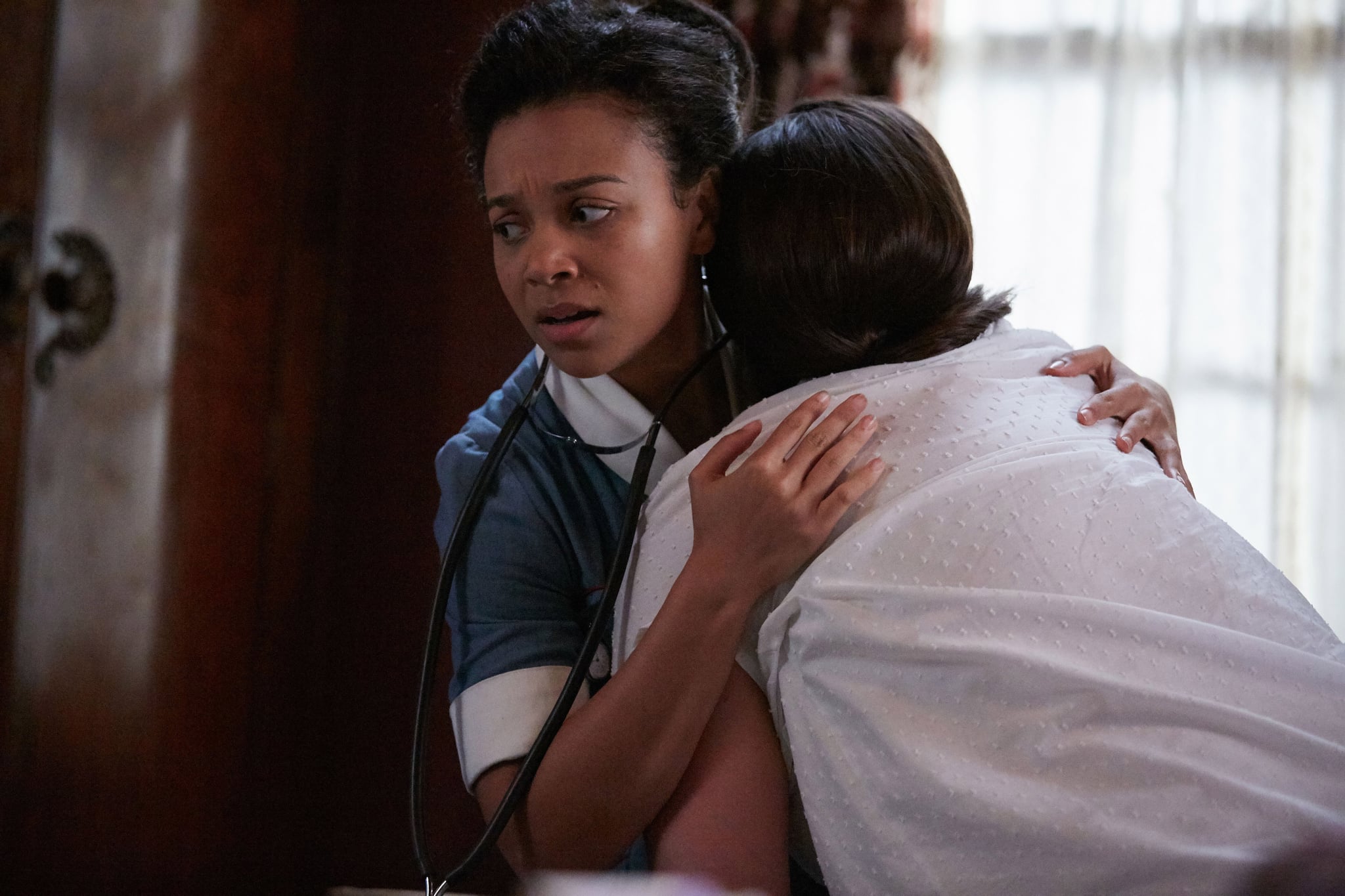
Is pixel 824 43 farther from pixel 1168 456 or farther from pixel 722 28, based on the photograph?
pixel 1168 456

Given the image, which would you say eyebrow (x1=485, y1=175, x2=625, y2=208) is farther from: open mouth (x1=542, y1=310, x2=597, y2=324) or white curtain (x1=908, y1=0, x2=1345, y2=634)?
white curtain (x1=908, y1=0, x2=1345, y2=634)

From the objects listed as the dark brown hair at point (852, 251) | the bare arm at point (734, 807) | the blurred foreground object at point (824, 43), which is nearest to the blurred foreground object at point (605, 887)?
the bare arm at point (734, 807)

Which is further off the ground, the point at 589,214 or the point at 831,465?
the point at 589,214

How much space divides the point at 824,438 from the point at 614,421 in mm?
332

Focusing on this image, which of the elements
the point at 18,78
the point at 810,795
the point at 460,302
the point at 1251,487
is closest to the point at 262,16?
the point at 18,78

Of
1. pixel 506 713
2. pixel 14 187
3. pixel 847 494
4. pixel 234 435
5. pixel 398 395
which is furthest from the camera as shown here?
pixel 398 395

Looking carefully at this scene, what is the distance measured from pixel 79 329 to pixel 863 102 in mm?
1033

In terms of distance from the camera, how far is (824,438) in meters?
0.84

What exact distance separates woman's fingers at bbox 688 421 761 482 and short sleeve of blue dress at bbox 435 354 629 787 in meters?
0.23

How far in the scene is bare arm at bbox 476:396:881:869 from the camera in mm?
820

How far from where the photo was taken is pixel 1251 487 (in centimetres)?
224

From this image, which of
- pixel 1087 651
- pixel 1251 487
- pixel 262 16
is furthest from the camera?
pixel 1251 487

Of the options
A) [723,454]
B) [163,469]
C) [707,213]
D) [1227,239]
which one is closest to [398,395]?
[163,469]

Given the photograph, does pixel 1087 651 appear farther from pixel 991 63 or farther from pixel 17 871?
pixel 991 63
